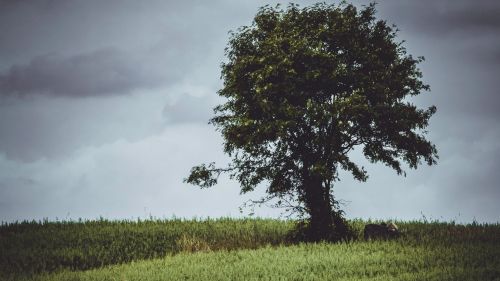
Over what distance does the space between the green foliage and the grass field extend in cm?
5

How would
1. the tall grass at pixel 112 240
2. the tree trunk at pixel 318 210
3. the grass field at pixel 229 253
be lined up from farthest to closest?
the tree trunk at pixel 318 210 < the tall grass at pixel 112 240 < the grass field at pixel 229 253

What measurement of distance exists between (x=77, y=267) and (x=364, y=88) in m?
15.7

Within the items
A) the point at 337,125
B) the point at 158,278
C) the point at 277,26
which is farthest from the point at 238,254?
the point at 277,26

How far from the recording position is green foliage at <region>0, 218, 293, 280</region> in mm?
24156

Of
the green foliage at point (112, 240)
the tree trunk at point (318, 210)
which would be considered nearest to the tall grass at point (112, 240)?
the green foliage at point (112, 240)

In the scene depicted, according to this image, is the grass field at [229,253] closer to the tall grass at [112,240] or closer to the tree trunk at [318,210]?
the tall grass at [112,240]

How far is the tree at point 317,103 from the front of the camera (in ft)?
79.5

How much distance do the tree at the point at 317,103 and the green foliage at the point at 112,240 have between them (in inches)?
143

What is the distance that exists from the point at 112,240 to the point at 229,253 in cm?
781

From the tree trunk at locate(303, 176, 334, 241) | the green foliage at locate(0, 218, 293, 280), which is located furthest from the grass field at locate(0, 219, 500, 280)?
the tree trunk at locate(303, 176, 334, 241)

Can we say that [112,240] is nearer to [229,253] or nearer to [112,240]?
[112,240]

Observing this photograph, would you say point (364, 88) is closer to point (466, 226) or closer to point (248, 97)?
point (248, 97)

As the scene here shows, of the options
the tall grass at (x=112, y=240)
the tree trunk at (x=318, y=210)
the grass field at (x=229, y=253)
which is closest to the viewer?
the grass field at (x=229, y=253)

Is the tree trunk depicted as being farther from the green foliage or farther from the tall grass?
the tall grass
